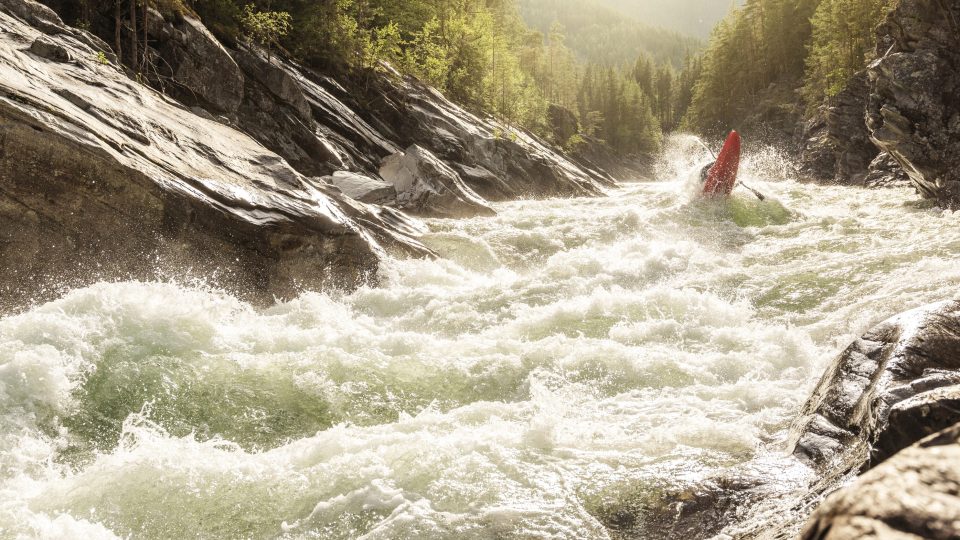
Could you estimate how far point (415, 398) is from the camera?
239 inches

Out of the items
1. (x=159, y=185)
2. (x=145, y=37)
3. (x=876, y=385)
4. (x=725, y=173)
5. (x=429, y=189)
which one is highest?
(x=725, y=173)

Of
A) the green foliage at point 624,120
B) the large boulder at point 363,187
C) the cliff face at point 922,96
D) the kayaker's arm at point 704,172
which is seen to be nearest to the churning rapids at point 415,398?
the large boulder at point 363,187

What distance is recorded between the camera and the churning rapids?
4125 millimetres

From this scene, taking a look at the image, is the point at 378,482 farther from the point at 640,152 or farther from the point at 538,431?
the point at 640,152

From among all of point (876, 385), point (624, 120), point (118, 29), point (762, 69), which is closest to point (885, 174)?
point (876, 385)

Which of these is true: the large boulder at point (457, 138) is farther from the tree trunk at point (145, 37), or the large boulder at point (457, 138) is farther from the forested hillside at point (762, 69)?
the forested hillside at point (762, 69)

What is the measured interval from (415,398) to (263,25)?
1915 centimetres

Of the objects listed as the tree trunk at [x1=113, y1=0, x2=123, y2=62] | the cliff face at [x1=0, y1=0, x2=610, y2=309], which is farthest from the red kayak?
the tree trunk at [x1=113, y1=0, x2=123, y2=62]

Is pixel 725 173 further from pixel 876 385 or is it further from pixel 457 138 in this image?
pixel 876 385

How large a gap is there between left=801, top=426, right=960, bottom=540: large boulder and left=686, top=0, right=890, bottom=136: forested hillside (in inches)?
1960

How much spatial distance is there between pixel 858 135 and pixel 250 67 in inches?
1103

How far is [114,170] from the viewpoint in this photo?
798 cm

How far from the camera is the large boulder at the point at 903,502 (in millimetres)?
1191

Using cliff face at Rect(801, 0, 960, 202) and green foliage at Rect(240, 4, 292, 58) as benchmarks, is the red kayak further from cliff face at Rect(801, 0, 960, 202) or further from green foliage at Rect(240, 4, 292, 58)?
green foliage at Rect(240, 4, 292, 58)
